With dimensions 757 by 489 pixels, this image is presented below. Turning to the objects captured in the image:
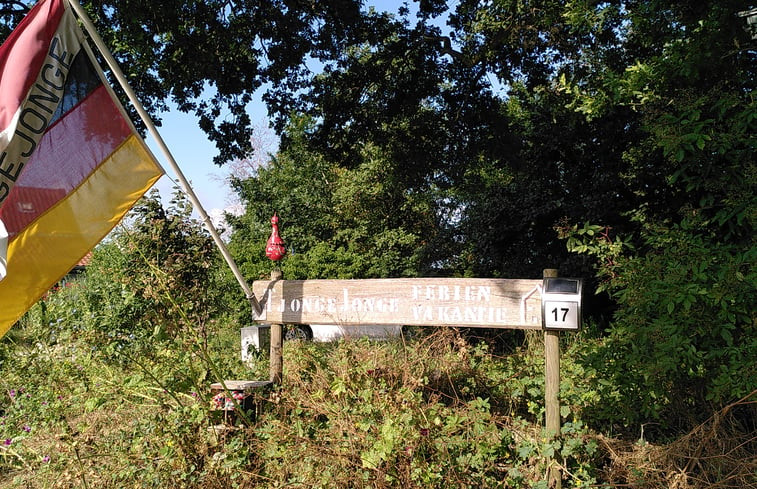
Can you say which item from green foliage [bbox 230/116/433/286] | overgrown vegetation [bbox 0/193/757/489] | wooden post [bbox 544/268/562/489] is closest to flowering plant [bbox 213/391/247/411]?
overgrown vegetation [bbox 0/193/757/489]

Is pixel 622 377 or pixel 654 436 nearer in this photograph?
pixel 622 377

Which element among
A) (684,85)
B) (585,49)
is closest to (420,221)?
(585,49)

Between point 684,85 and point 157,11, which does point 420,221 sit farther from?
point 684,85

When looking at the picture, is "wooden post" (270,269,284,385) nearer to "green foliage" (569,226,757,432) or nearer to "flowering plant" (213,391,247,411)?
"flowering plant" (213,391,247,411)

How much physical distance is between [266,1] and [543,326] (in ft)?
20.2

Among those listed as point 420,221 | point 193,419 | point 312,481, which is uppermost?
point 420,221

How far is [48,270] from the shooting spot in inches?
141

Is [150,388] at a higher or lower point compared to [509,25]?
lower

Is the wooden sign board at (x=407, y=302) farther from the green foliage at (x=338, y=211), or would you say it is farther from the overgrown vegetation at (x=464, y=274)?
the green foliage at (x=338, y=211)

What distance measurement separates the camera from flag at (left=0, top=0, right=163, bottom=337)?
3.38 m

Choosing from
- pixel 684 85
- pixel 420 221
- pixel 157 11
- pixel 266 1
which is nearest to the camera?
pixel 684 85

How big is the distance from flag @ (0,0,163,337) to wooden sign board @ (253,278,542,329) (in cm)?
126

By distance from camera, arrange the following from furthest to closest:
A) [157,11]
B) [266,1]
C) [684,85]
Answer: [266,1] → [157,11] → [684,85]

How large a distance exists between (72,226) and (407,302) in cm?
212
